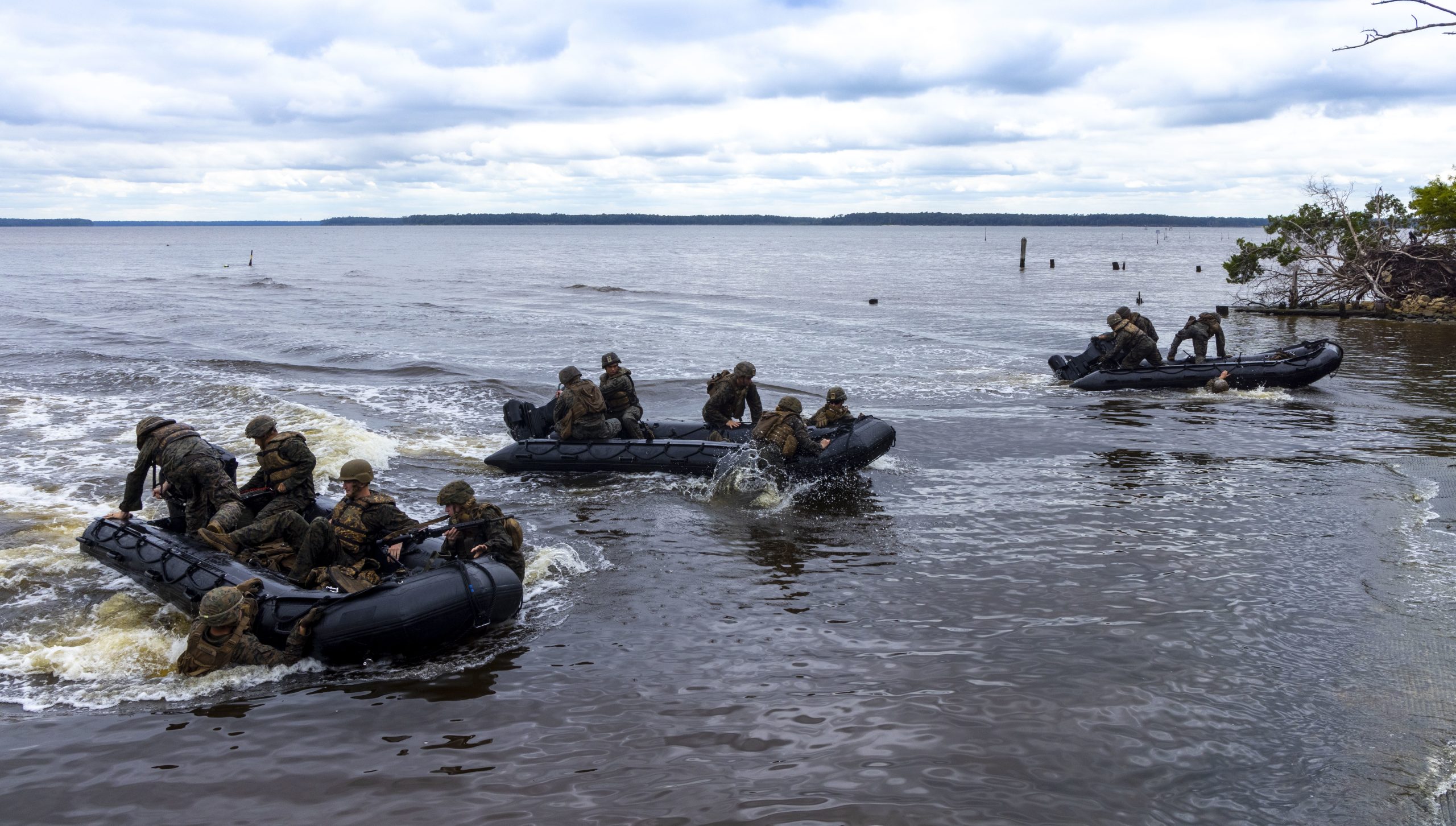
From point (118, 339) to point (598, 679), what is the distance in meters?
27.3

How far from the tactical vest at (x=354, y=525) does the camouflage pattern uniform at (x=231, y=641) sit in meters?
0.83

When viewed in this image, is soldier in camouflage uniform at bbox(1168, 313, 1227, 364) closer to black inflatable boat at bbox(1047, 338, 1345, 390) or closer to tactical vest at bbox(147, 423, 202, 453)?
black inflatable boat at bbox(1047, 338, 1345, 390)

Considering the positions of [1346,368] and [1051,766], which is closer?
[1051,766]

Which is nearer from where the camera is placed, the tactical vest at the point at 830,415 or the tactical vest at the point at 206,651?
the tactical vest at the point at 206,651

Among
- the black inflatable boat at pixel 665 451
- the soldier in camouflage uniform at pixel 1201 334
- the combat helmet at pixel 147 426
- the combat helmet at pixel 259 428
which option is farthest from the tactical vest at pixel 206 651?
the soldier in camouflage uniform at pixel 1201 334

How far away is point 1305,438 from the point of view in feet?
48.5

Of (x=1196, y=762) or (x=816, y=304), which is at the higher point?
(x=816, y=304)

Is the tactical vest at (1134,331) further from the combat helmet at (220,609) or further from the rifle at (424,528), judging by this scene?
the combat helmet at (220,609)

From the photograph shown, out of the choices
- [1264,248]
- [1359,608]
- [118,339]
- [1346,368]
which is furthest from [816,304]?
[1359,608]

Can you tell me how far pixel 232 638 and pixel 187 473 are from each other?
8.09 feet

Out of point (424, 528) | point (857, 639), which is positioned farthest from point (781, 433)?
point (424, 528)

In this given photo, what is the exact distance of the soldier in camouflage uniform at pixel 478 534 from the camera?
828 cm

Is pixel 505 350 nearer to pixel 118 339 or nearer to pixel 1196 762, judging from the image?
pixel 118 339

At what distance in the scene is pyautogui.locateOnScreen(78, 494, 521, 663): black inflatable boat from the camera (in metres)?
7.51
